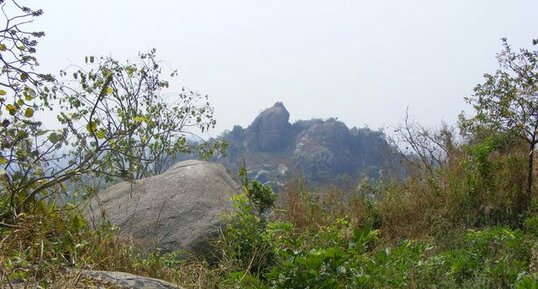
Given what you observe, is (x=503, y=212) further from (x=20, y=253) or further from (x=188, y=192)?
(x=20, y=253)

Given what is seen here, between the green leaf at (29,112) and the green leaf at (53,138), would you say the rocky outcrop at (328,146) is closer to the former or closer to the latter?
the green leaf at (53,138)

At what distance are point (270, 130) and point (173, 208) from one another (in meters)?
81.7

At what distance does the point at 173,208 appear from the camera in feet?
24.0

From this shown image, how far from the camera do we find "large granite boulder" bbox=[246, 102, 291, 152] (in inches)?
3398

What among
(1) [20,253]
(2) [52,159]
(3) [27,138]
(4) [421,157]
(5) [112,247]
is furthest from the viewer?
(4) [421,157]

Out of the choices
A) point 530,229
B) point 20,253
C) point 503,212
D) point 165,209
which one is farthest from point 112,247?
point 503,212

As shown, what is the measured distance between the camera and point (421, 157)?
37.6ft

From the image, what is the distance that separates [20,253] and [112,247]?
4.44ft

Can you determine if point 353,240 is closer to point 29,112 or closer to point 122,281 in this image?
point 122,281

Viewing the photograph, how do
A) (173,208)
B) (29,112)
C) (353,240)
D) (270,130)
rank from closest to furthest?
(29,112), (353,240), (173,208), (270,130)

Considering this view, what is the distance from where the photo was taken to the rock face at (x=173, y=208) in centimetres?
688

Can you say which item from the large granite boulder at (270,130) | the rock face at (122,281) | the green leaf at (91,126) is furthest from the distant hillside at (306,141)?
the rock face at (122,281)

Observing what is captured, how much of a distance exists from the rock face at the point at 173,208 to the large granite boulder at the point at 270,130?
2942 inches

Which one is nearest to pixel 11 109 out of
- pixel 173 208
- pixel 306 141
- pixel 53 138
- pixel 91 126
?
pixel 53 138
